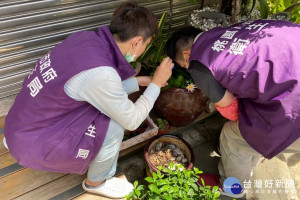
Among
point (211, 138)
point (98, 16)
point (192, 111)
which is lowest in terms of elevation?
point (211, 138)

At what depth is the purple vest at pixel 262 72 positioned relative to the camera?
1666mm

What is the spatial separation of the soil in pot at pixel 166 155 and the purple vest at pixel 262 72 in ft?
2.30

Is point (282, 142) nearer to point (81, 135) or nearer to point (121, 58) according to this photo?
point (121, 58)

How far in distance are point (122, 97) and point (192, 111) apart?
1.10 metres

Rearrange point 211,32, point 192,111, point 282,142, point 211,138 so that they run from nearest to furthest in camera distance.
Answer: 1. point 282,142
2. point 211,32
3. point 192,111
4. point 211,138

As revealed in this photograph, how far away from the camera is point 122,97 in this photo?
1.68 m

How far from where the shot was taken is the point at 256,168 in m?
2.82

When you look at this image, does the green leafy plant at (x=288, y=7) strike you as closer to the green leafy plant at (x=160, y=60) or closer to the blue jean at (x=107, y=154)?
the green leafy plant at (x=160, y=60)

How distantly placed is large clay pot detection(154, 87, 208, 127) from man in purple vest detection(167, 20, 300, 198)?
0.43m

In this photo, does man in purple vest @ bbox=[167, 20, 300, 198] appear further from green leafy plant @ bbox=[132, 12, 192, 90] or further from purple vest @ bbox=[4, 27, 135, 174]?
purple vest @ bbox=[4, 27, 135, 174]

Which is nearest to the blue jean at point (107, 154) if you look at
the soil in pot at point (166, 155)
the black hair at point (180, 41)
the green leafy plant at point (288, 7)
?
the soil in pot at point (166, 155)

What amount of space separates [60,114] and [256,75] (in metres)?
1.27

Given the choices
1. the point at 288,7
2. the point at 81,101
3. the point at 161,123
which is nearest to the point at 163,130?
the point at 161,123

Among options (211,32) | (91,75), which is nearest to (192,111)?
(211,32)
